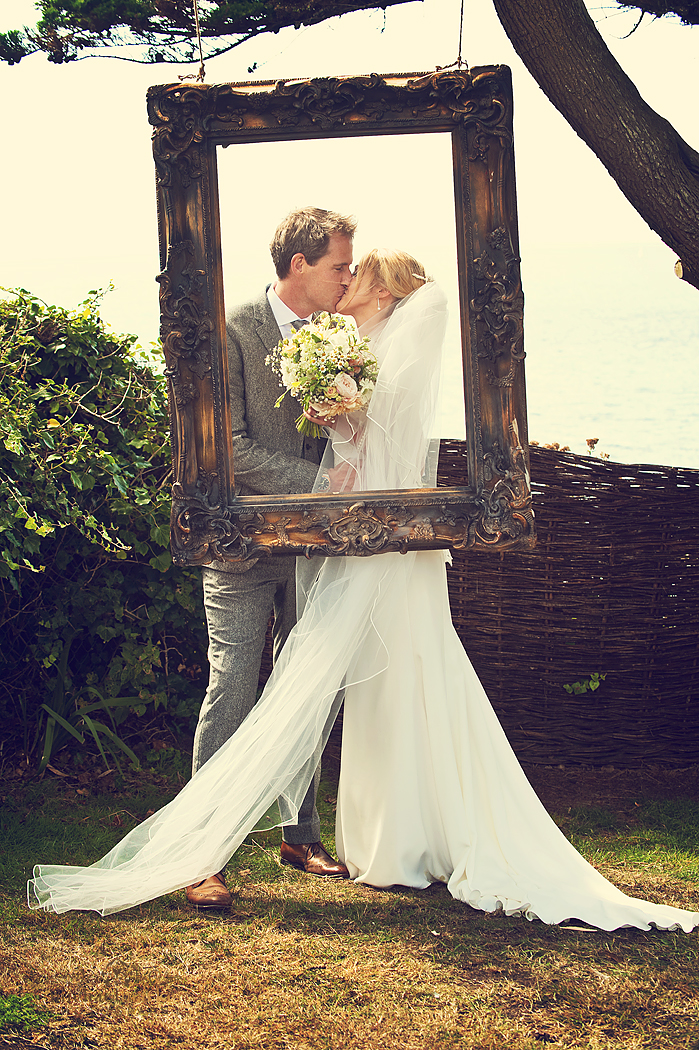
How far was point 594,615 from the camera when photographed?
14.9ft

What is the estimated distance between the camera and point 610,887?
10.4 feet

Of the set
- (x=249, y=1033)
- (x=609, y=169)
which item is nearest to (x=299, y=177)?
(x=609, y=169)

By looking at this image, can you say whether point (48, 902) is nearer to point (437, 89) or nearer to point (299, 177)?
point (299, 177)

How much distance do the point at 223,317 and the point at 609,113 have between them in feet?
6.33

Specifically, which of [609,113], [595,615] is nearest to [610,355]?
[595,615]

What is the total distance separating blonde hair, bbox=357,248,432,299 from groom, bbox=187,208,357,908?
67mm

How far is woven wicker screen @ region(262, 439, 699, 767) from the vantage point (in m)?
4.47

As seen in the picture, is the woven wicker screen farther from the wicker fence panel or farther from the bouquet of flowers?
the bouquet of flowers

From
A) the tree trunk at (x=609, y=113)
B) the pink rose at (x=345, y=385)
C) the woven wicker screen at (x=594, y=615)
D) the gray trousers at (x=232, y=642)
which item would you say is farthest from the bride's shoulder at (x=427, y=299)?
the woven wicker screen at (x=594, y=615)

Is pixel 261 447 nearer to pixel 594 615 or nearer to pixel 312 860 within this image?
pixel 312 860

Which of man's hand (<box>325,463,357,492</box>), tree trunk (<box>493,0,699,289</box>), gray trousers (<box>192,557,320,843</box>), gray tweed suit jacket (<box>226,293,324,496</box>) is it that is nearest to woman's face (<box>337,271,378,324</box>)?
gray tweed suit jacket (<box>226,293,324,496</box>)

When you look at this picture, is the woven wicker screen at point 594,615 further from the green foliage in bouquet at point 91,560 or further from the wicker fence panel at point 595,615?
the green foliage in bouquet at point 91,560

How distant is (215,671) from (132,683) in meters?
1.30

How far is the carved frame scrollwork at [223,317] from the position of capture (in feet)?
9.93
